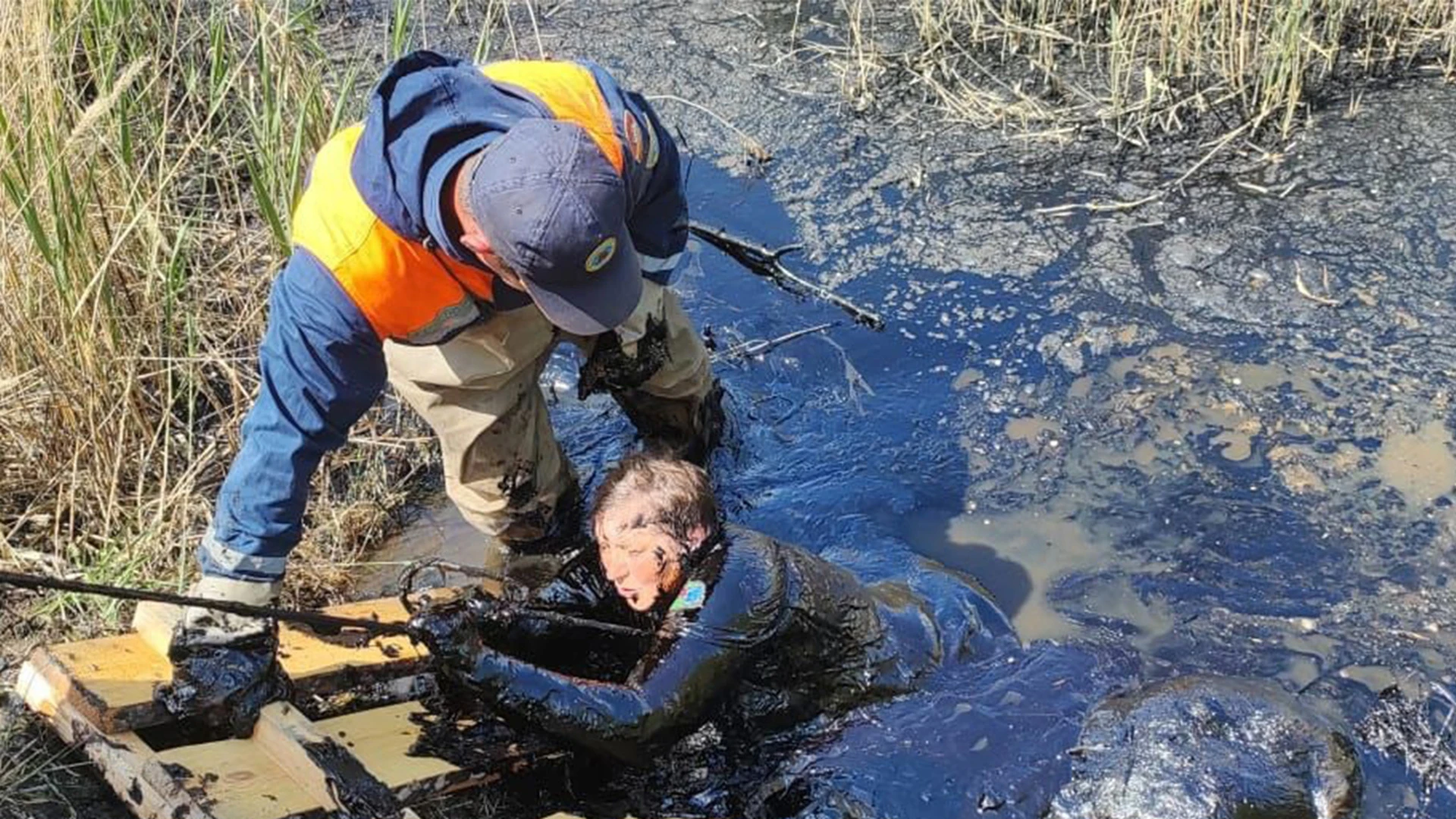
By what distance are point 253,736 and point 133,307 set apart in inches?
60.7

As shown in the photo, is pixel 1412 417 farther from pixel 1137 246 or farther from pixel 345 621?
pixel 345 621

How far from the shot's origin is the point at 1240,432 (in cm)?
408

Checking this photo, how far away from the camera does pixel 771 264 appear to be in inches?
193

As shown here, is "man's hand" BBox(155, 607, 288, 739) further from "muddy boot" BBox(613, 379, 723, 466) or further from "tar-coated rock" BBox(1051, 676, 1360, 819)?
"tar-coated rock" BBox(1051, 676, 1360, 819)

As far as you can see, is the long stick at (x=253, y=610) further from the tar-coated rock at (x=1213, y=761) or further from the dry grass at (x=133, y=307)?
the tar-coated rock at (x=1213, y=761)

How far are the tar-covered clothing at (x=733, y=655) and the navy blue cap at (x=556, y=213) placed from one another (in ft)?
2.14

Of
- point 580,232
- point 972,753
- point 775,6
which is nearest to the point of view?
point 580,232

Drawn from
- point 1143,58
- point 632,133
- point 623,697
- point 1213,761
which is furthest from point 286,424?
point 1143,58

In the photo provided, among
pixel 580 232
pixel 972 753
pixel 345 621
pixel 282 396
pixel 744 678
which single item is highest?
pixel 580 232

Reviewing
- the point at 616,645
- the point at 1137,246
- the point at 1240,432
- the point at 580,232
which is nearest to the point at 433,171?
the point at 580,232

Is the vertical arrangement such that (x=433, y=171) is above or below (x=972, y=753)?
above

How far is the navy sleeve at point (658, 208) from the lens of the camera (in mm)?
3238

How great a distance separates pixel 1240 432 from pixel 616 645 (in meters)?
1.98

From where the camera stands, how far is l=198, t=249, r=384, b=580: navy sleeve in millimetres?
2701
